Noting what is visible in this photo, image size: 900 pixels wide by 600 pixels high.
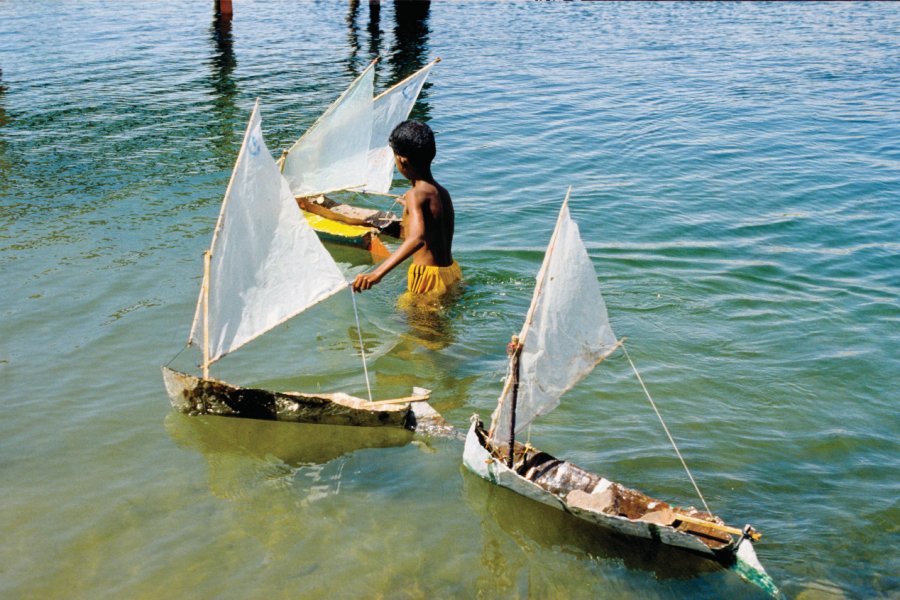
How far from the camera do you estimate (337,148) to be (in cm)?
1158

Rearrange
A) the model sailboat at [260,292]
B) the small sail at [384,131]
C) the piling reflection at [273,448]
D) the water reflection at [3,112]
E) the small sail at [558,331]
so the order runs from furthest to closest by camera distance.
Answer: the water reflection at [3,112] < the small sail at [384,131] < the model sailboat at [260,292] < the piling reflection at [273,448] < the small sail at [558,331]

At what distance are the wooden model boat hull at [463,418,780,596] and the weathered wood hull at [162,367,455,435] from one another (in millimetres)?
738

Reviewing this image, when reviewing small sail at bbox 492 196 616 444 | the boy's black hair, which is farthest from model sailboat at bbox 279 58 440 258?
small sail at bbox 492 196 616 444

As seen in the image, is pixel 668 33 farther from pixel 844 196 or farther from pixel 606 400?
pixel 606 400

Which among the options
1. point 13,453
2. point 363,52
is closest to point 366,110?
point 13,453

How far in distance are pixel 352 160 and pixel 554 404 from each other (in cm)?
632

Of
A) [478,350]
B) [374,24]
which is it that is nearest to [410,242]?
[478,350]

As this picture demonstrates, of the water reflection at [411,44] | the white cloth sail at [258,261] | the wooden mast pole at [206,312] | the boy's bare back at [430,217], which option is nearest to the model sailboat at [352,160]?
the boy's bare back at [430,217]

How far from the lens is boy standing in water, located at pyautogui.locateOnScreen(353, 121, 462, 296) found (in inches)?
312

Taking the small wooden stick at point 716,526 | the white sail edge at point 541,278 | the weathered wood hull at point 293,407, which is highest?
the white sail edge at point 541,278

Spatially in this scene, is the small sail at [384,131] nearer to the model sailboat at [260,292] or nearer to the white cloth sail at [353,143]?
the white cloth sail at [353,143]

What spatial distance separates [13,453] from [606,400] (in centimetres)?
506

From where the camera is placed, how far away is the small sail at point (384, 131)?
1202cm

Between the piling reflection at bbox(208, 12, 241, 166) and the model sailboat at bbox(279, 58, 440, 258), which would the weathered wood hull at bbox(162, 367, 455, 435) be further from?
the piling reflection at bbox(208, 12, 241, 166)
